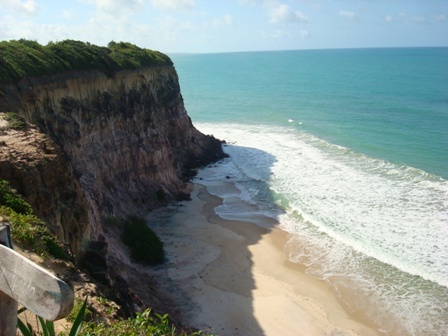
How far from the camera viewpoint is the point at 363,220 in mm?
27531

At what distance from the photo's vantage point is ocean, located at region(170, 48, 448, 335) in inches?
803

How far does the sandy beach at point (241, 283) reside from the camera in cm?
1812

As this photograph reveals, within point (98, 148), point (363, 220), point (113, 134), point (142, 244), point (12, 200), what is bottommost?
point (363, 220)

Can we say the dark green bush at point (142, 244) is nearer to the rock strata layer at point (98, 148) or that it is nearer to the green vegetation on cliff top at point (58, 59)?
the rock strata layer at point (98, 148)

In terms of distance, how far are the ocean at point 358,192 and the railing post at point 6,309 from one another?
17.4 meters

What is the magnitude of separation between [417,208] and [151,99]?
21.4 m

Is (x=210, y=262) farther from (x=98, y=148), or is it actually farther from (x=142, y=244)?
(x=98, y=148)

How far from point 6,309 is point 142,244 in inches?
767

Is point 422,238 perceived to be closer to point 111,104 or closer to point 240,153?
point 111,104

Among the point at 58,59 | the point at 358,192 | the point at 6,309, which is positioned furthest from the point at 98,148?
the point at 6,309

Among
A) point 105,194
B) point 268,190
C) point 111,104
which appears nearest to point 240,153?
point 268,190

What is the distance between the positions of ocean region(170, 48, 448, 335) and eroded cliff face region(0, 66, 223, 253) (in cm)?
487

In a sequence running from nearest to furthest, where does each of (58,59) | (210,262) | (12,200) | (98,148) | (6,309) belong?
(6,309) < (12,200) < (210,262) < (58,59) < (98,148)

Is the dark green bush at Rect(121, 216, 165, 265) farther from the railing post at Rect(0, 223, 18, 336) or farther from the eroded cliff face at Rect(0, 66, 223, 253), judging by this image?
the railing post at Rect(0, 223, 18, 336)
